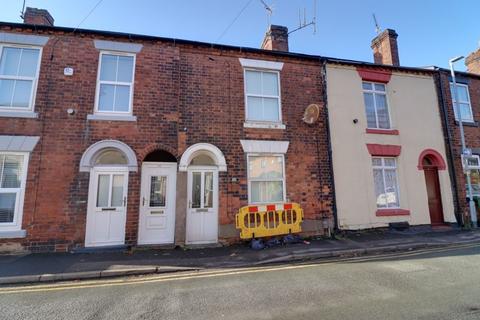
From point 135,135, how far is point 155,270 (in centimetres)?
420

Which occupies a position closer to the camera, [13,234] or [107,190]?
[13,234]

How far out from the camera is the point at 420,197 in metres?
10.2

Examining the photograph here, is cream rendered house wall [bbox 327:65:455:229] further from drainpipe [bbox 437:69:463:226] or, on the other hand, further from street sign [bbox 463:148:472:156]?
street sign [bbox 463:148:472:156]

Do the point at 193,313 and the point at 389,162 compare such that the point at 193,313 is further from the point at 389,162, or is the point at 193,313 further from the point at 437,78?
the point at 437,78

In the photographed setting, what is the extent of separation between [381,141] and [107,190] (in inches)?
398

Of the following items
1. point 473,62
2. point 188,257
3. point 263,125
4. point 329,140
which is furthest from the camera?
point 473,62

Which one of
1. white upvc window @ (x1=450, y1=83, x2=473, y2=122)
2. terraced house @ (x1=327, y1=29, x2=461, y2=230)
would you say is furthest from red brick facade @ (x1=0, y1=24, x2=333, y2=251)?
white upvc window @ (x1=450, y1=83, x2=473, y2=122)

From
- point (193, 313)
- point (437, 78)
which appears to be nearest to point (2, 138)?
point (193, 313)

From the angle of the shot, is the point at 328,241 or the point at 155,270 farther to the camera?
the point at 328,241

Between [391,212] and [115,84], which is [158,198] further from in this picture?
[391,212]

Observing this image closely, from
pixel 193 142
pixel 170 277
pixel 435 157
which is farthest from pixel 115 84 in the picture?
pixel 435 157

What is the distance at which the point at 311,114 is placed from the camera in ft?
30.6

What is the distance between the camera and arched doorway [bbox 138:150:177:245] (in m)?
7.93

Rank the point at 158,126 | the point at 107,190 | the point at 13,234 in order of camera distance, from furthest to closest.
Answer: the point at 158,126, the point at 107,190, the point at 13,234
